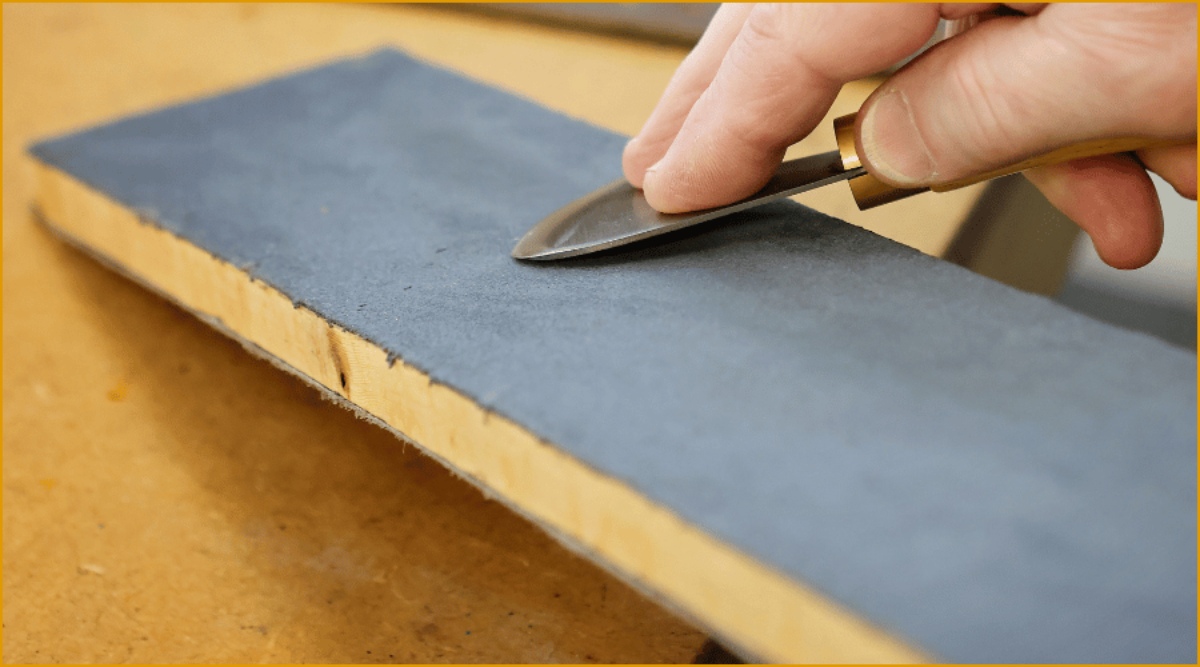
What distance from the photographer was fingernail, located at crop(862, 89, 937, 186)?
48cm

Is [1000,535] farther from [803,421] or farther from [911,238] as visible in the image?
[911,238]

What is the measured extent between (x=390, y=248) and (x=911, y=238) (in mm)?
399

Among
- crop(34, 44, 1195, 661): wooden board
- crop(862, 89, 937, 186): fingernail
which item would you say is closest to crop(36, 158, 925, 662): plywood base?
crop(34, 44, 1195, 661): wooden board

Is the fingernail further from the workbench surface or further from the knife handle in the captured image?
the workbench surface

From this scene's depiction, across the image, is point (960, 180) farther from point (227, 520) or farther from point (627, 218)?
point (227, 520)

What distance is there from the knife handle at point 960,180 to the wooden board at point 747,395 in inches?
1.1

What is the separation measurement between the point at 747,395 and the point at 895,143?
0.19 meters

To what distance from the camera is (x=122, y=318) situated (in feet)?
2.39

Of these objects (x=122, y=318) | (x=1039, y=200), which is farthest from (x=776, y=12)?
(x=122, y=318)

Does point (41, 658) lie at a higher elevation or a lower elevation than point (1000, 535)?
lower

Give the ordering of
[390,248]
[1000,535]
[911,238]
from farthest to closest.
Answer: [911,238] < [390,248] < [1000,535]

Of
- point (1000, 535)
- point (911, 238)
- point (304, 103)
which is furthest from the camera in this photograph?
point (304, 103)

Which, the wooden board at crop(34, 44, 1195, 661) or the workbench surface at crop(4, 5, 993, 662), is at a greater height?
the wooden board at crop(34, 44, 1195, 661)

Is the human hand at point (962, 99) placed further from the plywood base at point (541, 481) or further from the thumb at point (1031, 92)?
the plywood base at point (541, 481)
